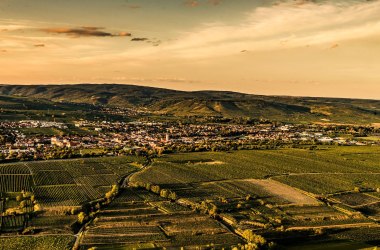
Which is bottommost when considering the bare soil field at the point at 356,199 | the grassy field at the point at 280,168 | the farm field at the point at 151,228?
the farm field at the point at 151,228

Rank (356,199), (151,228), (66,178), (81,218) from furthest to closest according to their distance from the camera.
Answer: (66,178)
(356,199)
(81,218)
(151,228)

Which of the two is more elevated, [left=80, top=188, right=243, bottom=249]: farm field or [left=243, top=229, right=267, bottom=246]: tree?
[left=243, top=229, right=267, bottom=246]: tree

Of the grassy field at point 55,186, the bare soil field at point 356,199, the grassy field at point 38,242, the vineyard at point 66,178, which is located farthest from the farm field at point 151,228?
the bare soil field at point 356,199

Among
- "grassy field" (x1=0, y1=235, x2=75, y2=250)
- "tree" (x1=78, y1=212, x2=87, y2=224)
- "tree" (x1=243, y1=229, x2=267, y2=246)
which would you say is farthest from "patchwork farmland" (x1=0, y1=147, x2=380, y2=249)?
"tree" (x1=78, y1=212, x2=87, y2=224)

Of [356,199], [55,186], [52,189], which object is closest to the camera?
[52,189]

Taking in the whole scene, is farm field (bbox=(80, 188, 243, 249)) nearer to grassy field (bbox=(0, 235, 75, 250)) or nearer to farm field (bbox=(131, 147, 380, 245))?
grassy field (bbox=(0, 235, 75, 250))

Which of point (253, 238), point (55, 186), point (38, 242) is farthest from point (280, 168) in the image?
point (38, 242)

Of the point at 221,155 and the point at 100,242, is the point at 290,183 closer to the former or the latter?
the point at 221,155

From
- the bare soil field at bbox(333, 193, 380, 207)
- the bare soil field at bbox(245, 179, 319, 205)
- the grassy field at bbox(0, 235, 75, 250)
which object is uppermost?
the bare soil field at bbox(245, 179, 319, 205)

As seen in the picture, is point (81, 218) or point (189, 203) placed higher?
point (189, 203)

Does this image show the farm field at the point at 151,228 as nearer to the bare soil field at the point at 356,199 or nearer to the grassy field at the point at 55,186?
the grassy field at the point at 55,186

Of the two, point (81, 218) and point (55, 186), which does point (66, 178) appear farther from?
point (81, 218)
